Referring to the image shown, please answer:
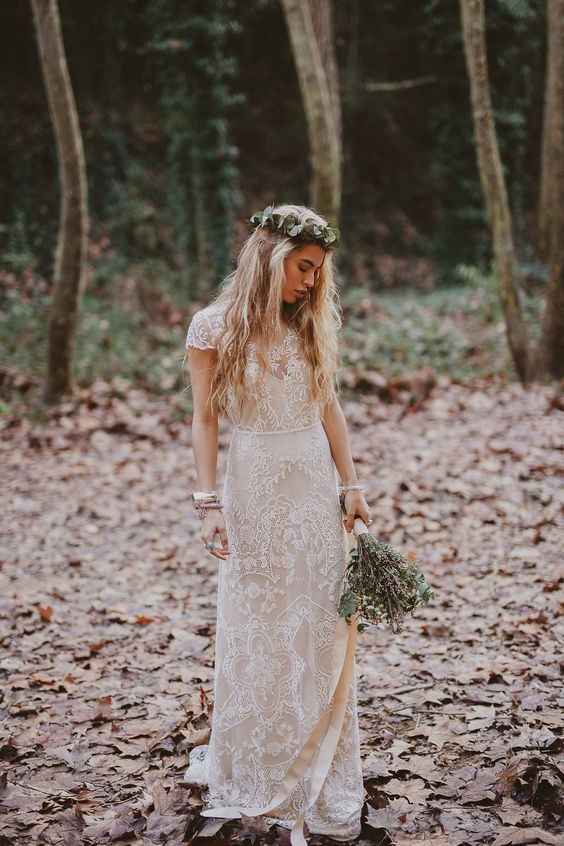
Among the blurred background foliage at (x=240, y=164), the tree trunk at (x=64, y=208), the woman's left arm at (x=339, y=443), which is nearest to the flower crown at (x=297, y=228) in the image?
the woman's left arm at (x=339, y=443)

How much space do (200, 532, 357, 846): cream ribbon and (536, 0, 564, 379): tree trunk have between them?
755 centimetres

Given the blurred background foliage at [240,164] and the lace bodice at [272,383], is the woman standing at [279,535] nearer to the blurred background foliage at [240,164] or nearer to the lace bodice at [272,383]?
the lace bodice at [272,383]

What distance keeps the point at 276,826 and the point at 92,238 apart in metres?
15.3

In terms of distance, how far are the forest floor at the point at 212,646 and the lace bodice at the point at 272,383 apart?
1.62 m

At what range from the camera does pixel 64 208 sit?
1029 cm

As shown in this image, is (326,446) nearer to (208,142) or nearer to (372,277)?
(208,142)

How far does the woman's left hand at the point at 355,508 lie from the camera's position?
3240mm

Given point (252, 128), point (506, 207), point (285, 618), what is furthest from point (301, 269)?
point (252, 128)

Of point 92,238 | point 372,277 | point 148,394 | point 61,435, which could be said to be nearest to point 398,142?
point 372,277

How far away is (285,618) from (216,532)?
0.44 metres

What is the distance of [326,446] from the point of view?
326cm

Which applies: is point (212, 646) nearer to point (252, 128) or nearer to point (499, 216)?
point (499, 216)

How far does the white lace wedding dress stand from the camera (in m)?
3.13

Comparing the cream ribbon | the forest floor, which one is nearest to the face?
the cream ribbon
